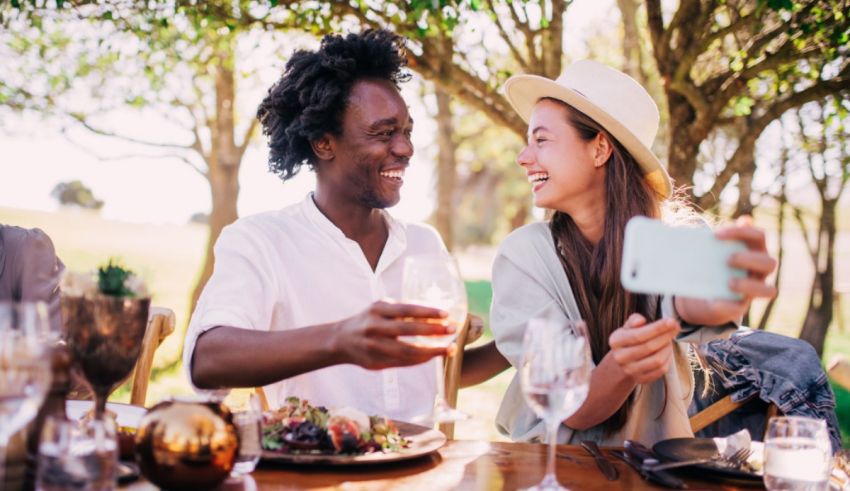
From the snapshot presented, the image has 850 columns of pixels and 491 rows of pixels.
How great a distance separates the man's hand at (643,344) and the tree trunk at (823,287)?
25.7 ft

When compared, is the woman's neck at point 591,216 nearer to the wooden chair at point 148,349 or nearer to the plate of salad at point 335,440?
the plate of salad at point 335,440

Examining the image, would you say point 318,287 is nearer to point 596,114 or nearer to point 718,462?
point 596,114

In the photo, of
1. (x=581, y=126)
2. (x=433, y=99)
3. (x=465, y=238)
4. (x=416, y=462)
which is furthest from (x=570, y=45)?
(x=465, y=238)

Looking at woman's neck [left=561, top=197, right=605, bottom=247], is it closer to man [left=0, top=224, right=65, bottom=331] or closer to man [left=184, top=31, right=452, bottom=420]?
man [left=184, top=31, right=452, bottom=420]

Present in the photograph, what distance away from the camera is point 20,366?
1509mm

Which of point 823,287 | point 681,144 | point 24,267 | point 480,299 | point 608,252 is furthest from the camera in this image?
point 480,299

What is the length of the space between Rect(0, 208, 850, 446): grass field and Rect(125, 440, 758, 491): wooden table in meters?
0.55

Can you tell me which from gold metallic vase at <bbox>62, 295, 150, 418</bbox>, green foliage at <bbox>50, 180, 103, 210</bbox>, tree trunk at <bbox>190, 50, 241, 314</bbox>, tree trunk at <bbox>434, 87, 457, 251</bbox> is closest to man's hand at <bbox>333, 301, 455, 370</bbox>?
gold metallic vase at <bbox>62, 295, 150, 418</bbox>

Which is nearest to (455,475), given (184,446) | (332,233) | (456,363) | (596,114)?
(184,446)

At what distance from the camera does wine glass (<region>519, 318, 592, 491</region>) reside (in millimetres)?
1763

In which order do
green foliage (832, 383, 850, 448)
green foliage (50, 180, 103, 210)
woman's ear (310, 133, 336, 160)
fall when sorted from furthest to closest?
1. green foliage (50, 180, 103, 210)
2. green foliage (832, 383, 850, 448)
3. woman's ear (310, 133, 336, 160)

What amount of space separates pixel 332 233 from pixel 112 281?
1639mm

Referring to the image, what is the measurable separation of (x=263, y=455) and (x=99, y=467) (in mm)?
601

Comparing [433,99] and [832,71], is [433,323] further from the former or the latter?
[433,99]
